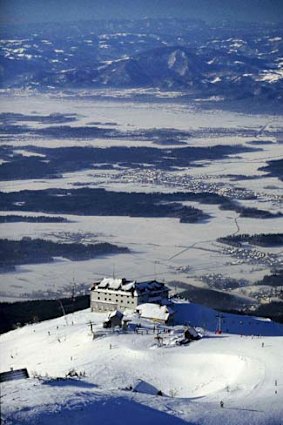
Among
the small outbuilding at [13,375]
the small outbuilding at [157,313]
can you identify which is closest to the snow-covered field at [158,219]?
the small outbuilding at [157,313]

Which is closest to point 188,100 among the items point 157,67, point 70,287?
point 157,67

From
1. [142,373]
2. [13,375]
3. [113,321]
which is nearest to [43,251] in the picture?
[113,321]

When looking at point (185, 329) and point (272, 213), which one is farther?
point (272, 213)

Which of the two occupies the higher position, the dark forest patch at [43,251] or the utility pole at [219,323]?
the utility pole at [219,323]

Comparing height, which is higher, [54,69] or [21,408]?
[21,408]

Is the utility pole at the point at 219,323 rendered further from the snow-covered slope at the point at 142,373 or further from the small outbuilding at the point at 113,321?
the small outbuilding at the point at 113,321

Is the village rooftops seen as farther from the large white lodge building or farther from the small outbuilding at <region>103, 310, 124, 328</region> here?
the small outbuilding at <region>103, 310, 124, 328</region>

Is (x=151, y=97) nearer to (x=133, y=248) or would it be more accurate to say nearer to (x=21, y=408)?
(x=133, y=248)
